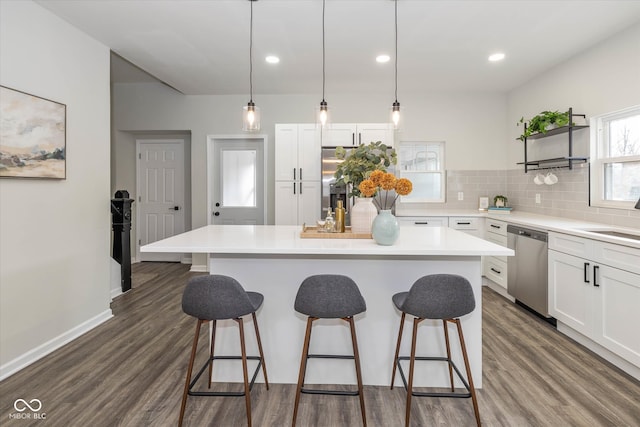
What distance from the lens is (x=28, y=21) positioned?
258cm

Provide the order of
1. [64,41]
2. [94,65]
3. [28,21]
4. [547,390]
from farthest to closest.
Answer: [94,65], [64,41], [28,21], [547,390]

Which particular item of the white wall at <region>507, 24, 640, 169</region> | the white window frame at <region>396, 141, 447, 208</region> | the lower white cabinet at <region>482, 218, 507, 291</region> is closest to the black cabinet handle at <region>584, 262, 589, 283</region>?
the lower white cabinet at <region>482, 218, 507, 291</region>

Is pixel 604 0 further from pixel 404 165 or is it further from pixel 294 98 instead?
pixel 294 98

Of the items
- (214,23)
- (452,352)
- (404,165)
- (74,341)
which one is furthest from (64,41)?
(404,165)

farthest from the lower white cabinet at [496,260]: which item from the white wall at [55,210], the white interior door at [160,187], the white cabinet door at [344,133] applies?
the white interior door at [160,187]

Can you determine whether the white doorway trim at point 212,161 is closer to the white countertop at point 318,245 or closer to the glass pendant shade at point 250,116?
the glass pendant shade at point 250,116

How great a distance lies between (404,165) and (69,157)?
4100 millimetres

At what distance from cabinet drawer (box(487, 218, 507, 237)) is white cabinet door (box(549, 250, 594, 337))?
33.7 inches

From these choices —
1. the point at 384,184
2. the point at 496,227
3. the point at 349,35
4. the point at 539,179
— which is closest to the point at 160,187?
the point at 349,35

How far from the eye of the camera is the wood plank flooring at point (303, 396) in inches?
75.9

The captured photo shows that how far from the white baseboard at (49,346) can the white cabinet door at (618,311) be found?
4.20 m

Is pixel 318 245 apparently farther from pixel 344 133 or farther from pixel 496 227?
pixel 496 227

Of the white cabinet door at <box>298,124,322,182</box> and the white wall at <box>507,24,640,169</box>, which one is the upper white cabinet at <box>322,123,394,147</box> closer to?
the white cabinet door at <box>298,124,322,182</box>

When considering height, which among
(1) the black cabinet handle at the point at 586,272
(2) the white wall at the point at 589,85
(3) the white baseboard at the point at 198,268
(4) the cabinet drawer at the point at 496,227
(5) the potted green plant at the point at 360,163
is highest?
(2) the white wall at the point at 589,85
